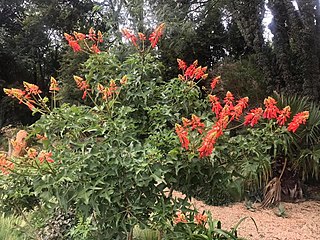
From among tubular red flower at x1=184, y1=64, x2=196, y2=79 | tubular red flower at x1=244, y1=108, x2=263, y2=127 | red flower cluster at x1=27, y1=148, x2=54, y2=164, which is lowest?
tubular red flower at x1=244, y1=108, x2=263, y2=127

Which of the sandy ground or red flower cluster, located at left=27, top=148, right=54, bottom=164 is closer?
red flower cluster, located at left=27, top=148, right=54, bottom=164

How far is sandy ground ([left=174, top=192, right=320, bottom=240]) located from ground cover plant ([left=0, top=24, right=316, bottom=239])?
1.34 metres

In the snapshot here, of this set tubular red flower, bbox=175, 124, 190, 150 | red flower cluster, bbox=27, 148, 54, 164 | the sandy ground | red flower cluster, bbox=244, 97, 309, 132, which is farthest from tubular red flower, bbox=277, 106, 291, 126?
the sandy ground

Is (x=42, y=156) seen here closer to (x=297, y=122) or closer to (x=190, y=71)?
(x=190, y=71)

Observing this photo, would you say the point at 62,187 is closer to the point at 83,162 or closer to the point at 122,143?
the point at 83,162

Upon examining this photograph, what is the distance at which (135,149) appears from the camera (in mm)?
1854

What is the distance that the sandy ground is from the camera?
11.9 ft

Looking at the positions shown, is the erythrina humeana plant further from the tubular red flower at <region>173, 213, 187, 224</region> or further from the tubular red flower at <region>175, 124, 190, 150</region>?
the tubular red flower at <region>173, 213, 187, 224</region>

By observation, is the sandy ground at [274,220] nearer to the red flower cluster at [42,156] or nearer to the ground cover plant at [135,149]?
the ground cover plant at [135,149]

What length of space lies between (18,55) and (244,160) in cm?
1199

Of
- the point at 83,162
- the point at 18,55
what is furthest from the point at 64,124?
the point at 18,55

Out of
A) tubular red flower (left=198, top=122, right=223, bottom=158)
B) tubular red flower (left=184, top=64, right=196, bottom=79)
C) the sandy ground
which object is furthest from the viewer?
the sandy ground

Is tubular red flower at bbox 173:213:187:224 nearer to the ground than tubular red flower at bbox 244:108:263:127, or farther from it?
nearer to the ground

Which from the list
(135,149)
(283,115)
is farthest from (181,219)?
(283,115)
